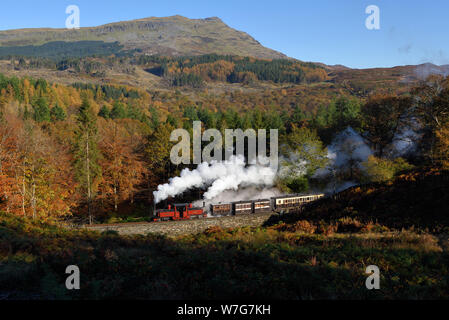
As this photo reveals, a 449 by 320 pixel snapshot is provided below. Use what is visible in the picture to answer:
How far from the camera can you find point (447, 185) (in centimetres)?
2580

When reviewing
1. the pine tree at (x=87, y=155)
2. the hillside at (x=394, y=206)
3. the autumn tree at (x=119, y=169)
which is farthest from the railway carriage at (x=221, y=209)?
the autumn tree at (x=119, y=169)

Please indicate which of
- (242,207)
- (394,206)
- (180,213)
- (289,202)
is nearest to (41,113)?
(180,213)

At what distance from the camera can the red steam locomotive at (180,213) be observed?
1366 inches

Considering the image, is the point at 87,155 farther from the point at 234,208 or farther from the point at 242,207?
the point at 242,207

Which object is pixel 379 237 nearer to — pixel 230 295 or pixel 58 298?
pixel 230 295

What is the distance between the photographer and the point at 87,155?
4731 cm

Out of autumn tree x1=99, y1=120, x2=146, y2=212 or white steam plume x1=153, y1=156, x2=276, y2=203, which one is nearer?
white steam plume x1=153, y1=156, x2=276, y2=203

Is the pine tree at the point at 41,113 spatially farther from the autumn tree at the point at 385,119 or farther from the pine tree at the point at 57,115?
the autumn tree at the point at 385,119

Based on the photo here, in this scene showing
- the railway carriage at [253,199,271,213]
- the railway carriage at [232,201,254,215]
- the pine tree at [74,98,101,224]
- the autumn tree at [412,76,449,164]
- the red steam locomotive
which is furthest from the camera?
the pine tree at [74,98,101,224]

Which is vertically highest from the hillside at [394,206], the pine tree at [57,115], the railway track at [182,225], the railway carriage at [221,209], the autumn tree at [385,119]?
the pine tree at [57,115]

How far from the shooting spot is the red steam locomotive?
3469cm

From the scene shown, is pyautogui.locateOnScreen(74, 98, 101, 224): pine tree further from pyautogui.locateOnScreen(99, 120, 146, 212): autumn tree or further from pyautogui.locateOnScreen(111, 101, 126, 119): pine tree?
pyautogui.locateOnScreen(111, 101, 126, 119): pine tree

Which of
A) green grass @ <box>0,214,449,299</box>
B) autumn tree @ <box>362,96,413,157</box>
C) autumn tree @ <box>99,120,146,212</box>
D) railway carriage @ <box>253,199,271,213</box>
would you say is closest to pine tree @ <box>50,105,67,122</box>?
autumn tree @ <box>99,120,146,212</box>
